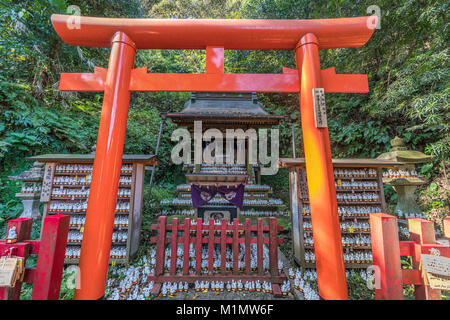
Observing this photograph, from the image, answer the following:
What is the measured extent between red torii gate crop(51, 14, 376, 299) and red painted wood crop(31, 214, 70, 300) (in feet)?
1.44

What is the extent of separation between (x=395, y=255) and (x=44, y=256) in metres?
3.42

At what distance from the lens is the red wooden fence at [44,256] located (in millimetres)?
1667

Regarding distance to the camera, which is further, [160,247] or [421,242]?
[160,247]

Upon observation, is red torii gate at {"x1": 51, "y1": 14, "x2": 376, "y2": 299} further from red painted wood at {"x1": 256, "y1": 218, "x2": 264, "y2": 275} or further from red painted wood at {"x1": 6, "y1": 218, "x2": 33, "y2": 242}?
red painted wood at {"x1": 256, "y1": 218, "x2": 264, "y2": 275}

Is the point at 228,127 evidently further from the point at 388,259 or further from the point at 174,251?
the point at 388,259

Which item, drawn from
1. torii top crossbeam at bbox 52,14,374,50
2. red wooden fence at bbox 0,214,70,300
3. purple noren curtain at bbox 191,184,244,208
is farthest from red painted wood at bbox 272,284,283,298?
torii top crossbeam at bbox 52,14,374,50

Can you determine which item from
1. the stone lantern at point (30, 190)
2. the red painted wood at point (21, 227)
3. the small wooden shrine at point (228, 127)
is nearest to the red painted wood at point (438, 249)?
the red painted wood at point (21, 227)

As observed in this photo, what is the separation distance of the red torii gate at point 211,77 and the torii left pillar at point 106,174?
0.04 feet

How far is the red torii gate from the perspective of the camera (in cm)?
225

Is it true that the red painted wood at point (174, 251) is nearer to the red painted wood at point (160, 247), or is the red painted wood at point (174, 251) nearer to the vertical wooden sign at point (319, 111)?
the red painted wood at point (160, 247)

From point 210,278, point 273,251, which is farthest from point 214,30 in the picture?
point 210,278

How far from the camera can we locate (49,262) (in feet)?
5.57

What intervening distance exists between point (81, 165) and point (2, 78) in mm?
4581

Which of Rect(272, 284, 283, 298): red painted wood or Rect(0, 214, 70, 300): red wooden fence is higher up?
Rect(0, 214, 70, 300): red wooden fence
